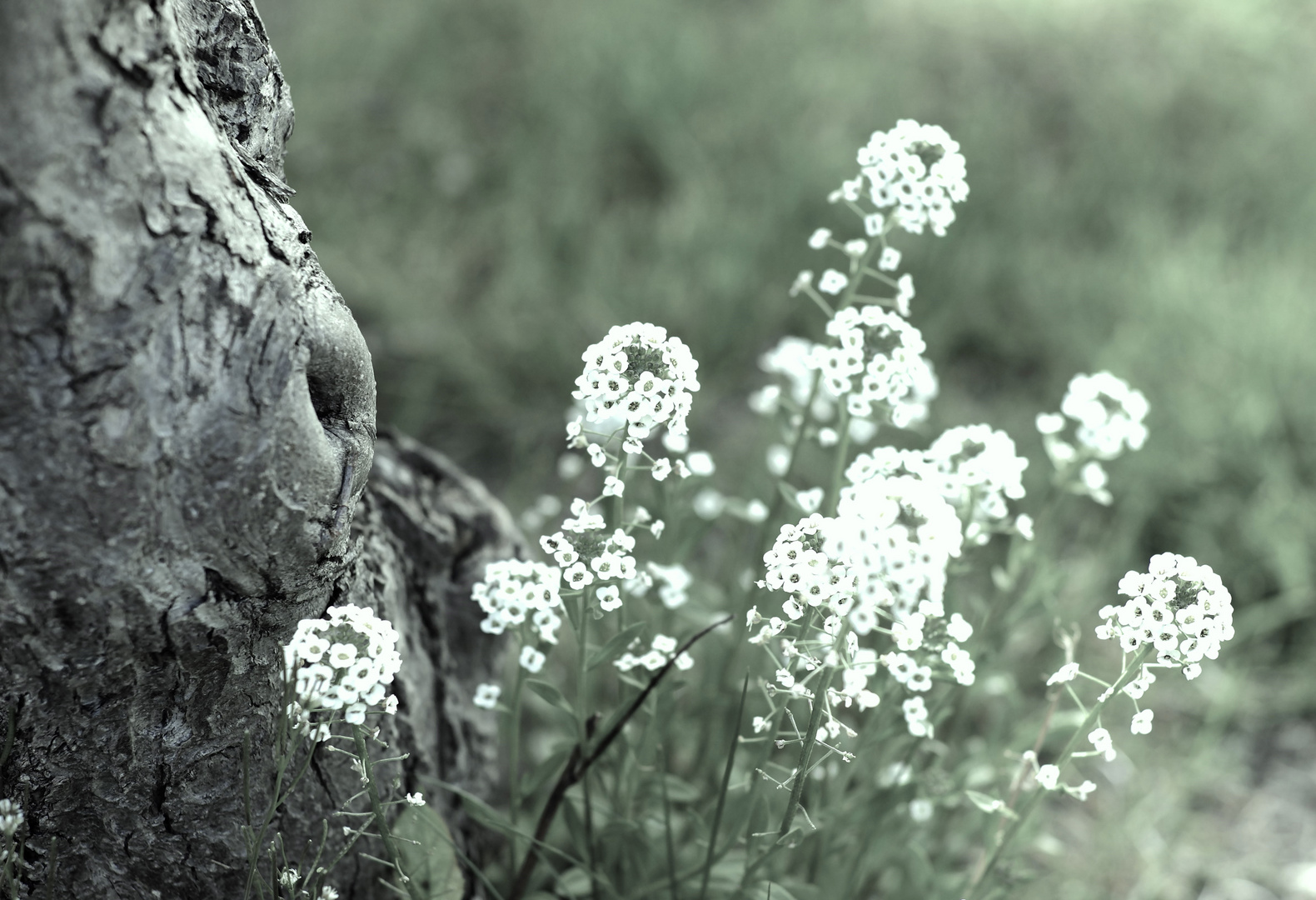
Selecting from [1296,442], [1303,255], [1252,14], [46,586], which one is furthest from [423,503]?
[1252,14]

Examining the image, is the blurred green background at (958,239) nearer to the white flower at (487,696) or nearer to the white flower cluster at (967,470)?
the white flower cluster at (967,470)

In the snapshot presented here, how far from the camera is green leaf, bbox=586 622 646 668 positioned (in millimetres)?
1558

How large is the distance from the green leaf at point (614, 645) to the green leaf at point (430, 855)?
15.3 inches

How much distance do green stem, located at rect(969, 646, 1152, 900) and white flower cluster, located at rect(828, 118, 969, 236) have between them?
712 millimetres

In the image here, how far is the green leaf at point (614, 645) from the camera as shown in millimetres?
1558

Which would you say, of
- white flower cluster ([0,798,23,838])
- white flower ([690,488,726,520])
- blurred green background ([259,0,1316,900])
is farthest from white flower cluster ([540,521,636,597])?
blurred green background ([259,0,1316,900])

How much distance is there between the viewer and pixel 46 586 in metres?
1.32

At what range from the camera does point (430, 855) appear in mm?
1656

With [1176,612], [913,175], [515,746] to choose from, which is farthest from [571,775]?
[913,175]

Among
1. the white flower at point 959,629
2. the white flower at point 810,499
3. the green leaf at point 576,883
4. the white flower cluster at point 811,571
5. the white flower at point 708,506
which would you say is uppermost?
the white flower at point 708,506

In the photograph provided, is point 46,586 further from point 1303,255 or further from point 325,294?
point 1303,255

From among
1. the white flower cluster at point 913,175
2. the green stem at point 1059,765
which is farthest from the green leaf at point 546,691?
the white flower cluster at point 913,175

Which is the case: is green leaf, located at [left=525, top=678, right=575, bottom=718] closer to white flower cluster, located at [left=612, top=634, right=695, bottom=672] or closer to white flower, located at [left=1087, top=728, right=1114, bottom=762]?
white flower cluster, located at [left=612, top=634, right=695, bottom=672]

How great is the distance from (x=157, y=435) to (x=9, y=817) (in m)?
0.55
